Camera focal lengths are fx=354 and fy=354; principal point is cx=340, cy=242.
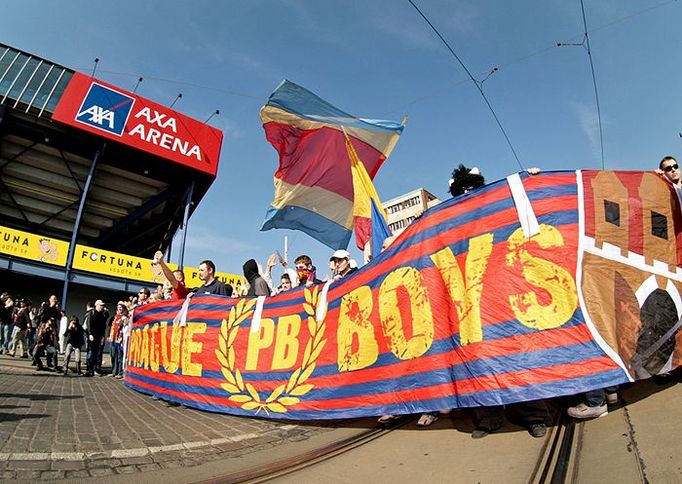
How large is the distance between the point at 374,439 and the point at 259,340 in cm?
181

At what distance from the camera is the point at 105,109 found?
20.4 metres

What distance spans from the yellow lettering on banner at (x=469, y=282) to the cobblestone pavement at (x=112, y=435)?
1861 mm

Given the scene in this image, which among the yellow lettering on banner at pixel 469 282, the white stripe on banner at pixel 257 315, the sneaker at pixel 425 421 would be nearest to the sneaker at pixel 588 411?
the yellow lettering on banner at pixel 469 282

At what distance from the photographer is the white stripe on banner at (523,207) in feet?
9.58

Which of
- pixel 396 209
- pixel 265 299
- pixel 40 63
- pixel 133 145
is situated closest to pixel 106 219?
pixel 133 145

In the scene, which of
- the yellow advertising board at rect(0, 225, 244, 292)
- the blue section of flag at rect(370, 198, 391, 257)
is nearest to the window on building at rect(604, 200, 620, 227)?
the blue section of flag at rect(370, 198, 391, 257)

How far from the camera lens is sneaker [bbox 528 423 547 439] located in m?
2.59

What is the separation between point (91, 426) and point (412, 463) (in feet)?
10.4

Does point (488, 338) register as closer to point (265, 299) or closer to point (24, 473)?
point (265, 299)

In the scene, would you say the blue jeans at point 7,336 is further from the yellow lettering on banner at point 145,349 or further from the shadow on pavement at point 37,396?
the shadow on pavement at point 37,396

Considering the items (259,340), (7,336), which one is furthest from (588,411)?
(7,336)

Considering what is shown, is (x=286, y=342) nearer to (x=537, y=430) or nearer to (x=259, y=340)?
(x=259, y=340)

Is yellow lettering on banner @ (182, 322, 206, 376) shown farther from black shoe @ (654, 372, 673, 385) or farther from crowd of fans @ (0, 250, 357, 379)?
black shoe @ (654, 372, 673, 385)

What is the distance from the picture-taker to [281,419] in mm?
3902
